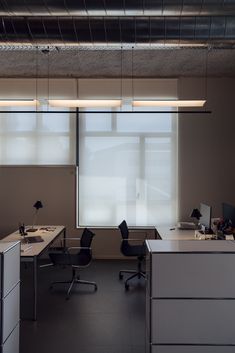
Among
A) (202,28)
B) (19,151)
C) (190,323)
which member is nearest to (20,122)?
(19,151)

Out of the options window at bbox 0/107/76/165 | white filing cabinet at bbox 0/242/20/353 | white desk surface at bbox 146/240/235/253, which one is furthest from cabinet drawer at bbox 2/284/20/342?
window at bbox 0/107/76/165

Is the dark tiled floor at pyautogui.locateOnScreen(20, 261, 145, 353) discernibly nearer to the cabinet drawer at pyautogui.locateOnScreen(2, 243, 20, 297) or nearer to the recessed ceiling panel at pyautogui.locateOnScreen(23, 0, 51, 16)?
the cabinet drawer at pyautogui.locateOnScreen(2, 243, 20, 297)

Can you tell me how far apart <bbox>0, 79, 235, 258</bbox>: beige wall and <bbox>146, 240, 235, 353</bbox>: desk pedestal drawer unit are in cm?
441

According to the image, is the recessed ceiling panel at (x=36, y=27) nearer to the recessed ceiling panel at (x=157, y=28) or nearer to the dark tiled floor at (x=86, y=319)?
the recessed ceiling panel at (x=157, y=28)

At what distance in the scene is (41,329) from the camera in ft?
12.4

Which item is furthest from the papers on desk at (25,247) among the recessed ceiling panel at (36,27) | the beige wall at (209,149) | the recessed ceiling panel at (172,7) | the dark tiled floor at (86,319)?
the beige wall at (209,149)

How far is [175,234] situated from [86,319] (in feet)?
6.86

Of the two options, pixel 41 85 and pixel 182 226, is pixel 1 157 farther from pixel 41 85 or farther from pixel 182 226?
pixel 182 226

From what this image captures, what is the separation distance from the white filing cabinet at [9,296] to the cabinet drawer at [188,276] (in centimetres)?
120

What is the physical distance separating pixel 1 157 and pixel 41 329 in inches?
164

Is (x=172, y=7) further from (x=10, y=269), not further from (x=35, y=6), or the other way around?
(x=10, y=269)

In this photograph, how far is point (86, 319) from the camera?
404 centimetres

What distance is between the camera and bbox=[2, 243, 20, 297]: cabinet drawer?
2658mm

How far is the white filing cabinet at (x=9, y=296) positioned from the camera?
2635 millimetres
